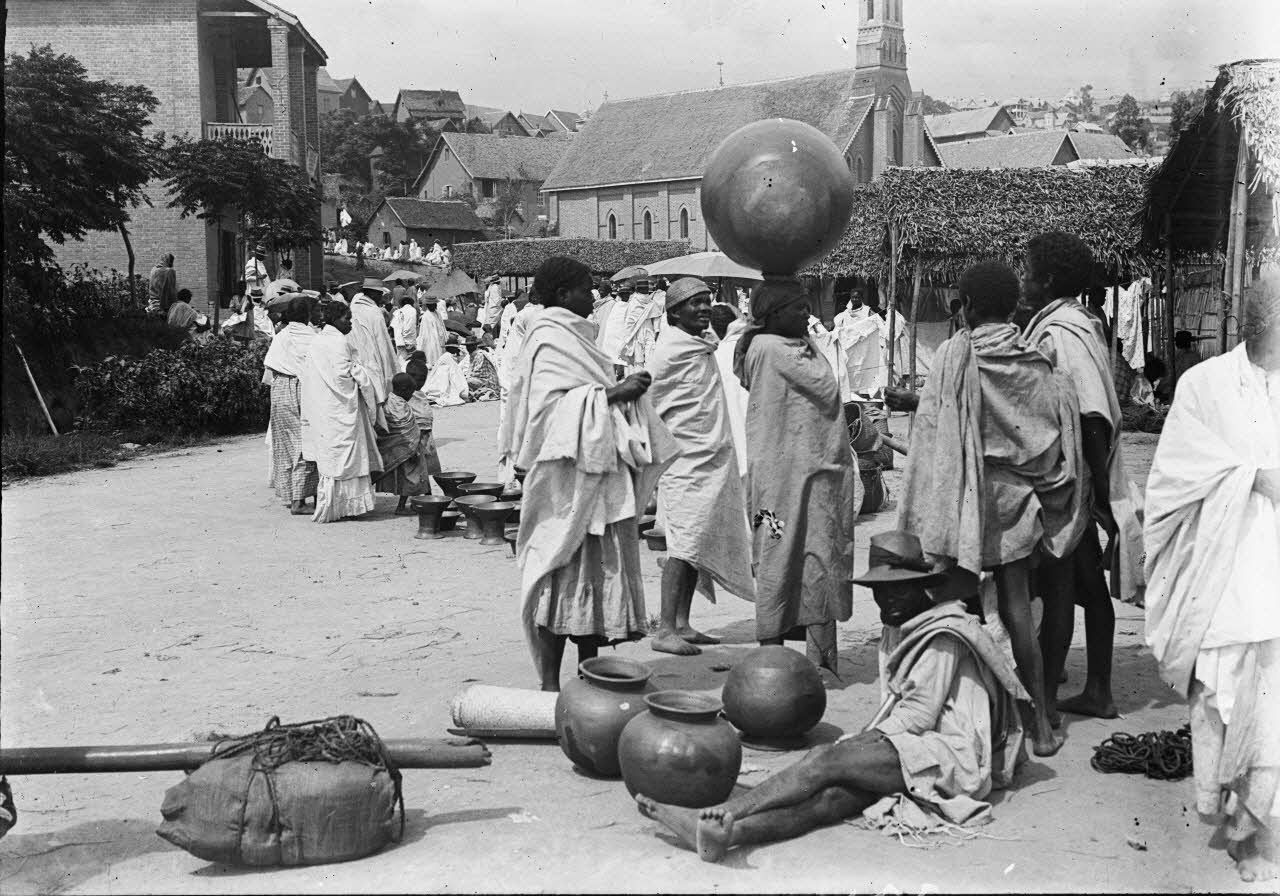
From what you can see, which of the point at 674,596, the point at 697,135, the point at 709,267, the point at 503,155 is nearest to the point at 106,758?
the point at 674,596

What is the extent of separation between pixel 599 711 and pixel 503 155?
233 feet

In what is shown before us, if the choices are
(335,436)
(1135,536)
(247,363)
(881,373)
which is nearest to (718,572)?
(1135,536)

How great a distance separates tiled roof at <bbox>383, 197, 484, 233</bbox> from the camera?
203ft

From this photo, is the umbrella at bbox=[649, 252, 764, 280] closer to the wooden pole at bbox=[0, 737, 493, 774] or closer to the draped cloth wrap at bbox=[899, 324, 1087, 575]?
the draped cloth wrap at bbox=[899, 324, 1087, 575]

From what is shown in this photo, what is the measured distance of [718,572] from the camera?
646 cm

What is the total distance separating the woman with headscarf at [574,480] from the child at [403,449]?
5.31 metres

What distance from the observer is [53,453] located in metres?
13.5

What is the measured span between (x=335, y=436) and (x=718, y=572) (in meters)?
4.77

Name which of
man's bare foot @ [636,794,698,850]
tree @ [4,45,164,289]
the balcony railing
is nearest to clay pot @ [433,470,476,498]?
man's bare foot @ [636,794,698,850]

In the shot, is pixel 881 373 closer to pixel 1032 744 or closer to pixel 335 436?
pixel 335 436

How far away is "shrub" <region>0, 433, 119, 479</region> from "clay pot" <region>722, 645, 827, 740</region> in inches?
410

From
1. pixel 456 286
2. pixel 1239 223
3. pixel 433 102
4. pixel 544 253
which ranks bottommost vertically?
pixel 1239 223

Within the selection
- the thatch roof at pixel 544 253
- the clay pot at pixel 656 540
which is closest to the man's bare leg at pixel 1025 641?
the clay pot at pixel 656 540

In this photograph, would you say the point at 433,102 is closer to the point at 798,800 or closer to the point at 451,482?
the point at 451,482
